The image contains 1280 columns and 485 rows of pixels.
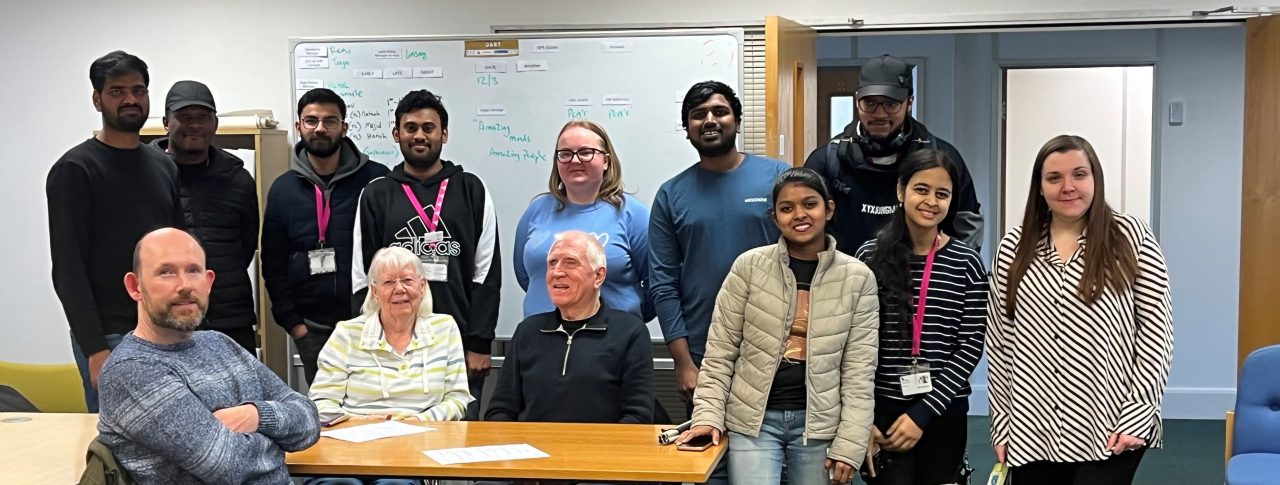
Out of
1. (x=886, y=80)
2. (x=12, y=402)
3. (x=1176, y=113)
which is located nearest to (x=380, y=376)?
(x=12, y=402)

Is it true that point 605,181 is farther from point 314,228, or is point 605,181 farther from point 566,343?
point 314,228

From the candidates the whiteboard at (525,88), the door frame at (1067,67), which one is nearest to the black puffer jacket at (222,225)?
the whiteboard at (525,88)

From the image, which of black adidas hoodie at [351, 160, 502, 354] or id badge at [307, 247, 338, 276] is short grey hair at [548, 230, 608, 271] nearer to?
black adidas hoodie at [351, 160, 502, 354]

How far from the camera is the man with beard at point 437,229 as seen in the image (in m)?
3.81

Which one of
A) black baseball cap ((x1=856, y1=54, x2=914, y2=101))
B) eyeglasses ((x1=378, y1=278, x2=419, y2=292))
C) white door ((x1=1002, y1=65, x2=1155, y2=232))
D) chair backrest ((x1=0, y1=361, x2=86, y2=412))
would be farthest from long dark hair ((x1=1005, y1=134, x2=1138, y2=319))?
white door ((x1=1002, y1=65, x2=1155, y2=232))

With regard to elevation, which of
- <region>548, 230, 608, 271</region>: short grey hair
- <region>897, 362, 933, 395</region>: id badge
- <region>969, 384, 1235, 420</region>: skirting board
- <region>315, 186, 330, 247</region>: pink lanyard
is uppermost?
<region>315, 186, 330, 247</region>: pink lanyard

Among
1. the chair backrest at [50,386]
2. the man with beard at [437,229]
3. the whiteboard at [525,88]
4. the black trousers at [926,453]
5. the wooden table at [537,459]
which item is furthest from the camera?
the whiteboard at [525,88]

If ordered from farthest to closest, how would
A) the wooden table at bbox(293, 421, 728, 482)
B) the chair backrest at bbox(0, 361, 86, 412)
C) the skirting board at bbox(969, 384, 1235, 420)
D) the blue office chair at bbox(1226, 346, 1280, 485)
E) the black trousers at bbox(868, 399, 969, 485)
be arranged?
the skirting board at bbox(969, 384, 1235, 420) < the chair backrest at bbox(0, 361, 86, 412) < the blue office chair at bbox(1226, 346, 1280, 485) < the black trousers at bbox(868, 399, 969, 485) < the wooden table at bbox(293, 421, 728, 482)

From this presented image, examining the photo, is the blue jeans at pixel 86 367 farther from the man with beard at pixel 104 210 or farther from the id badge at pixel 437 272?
the id badge at pixel 437 272

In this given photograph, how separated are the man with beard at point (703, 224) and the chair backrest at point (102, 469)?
168cm

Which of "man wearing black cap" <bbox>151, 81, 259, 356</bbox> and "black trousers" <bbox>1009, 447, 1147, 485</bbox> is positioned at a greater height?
"man wearing black cap" <bbox>151, 81, 259, 356</bbox>

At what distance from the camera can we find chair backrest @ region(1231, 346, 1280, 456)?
3148 mm

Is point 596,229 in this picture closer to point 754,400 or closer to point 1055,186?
point 754,400

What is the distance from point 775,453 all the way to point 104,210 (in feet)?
7.34
